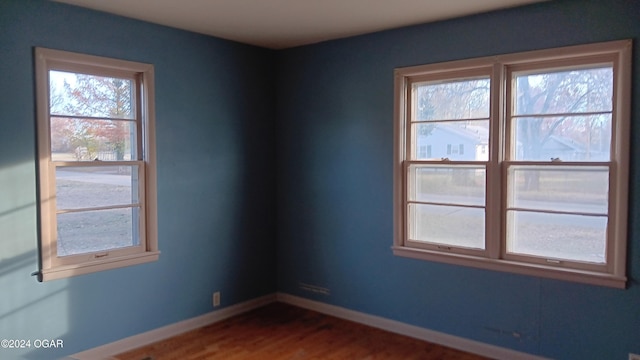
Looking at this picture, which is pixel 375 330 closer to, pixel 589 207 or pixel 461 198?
pixel 461 198

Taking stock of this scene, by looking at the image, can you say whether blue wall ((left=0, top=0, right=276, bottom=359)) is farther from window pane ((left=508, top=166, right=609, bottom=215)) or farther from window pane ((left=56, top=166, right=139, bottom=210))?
window pane ((left=508, top=166, right=609, bottom=215))

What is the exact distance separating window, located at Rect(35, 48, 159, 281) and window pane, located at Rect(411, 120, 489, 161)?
209 cm

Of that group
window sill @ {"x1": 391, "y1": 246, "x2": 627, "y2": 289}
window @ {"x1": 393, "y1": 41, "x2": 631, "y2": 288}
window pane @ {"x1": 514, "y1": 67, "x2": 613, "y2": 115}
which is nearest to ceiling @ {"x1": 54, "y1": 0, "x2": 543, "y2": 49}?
window @ {"x1": 393, "y1": 41, "x2": 631, "y2": 288}

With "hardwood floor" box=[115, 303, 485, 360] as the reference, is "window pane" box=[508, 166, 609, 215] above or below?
above

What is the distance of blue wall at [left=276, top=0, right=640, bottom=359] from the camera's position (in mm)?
3205

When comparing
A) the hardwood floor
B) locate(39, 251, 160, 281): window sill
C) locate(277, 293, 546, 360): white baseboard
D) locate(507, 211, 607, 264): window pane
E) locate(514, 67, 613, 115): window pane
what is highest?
locate(514, 67, 613, 115): window pane

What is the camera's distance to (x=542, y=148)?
346cm

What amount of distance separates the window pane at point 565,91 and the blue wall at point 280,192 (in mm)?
196

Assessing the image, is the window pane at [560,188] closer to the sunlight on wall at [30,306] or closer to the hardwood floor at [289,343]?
the hardwood floor at [289,343]

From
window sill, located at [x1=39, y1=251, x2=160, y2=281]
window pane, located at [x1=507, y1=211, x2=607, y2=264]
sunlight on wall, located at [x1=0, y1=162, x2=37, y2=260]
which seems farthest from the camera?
window sill, located at [x1=39, y1=251, x2=160, y2=281]

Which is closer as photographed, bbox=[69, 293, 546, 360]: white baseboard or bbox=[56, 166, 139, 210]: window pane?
bbox=[56, 166, 139, 210]: window pane

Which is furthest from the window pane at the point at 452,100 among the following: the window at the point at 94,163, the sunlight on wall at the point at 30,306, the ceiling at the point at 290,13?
the sunlight on wall at the point at 30,306

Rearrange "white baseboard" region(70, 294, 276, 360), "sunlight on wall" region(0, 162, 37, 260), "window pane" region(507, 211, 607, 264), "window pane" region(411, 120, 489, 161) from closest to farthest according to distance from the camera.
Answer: "sunlight on wall" region(0, 162, 37, 260) < "window pane" region(507, 211, 607, 264) < "white baseboard" region(70, 294, 276, 360) < "window pane" region(411, 120, 489, 161)

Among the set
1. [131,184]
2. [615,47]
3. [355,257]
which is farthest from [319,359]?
[615,47]
